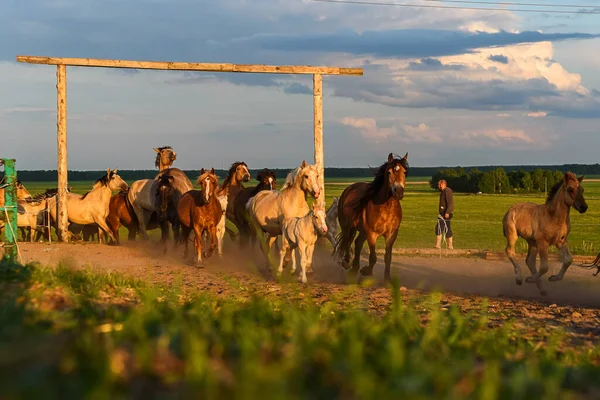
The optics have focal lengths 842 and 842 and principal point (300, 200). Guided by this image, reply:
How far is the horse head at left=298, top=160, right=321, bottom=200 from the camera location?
51.9 feet

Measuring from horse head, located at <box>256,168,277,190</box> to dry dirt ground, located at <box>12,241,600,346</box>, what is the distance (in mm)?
1740

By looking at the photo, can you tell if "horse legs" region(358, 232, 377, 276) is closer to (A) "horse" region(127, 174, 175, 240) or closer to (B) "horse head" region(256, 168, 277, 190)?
(B) "horse head" region(256, 168, 277, 190)

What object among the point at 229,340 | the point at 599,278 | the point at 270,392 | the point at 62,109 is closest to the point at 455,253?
the point at 599,278

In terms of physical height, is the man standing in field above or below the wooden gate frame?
below

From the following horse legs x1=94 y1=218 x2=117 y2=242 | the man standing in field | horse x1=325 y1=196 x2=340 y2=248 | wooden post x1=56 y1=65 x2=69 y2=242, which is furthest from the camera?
horse legs x1=94 y1=218 x2=117 y2=242

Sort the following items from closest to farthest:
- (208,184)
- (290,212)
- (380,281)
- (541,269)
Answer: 1. (541,269)
2. (380,281)
3. (290,212)
4. (208,184)

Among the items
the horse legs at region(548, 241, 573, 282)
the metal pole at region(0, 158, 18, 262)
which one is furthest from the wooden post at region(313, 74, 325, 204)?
the horse legs at region(548, 241, 573, 282)

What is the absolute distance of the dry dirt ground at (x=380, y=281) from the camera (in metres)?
10.6

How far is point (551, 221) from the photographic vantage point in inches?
570

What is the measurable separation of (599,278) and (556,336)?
9718 mm

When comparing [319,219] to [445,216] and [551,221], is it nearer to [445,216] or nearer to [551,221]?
[551,221]

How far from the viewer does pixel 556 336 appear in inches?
304

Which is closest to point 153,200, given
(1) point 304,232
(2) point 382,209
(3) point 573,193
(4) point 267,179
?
(4) point 267,179

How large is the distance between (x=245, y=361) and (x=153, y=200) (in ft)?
64.5
